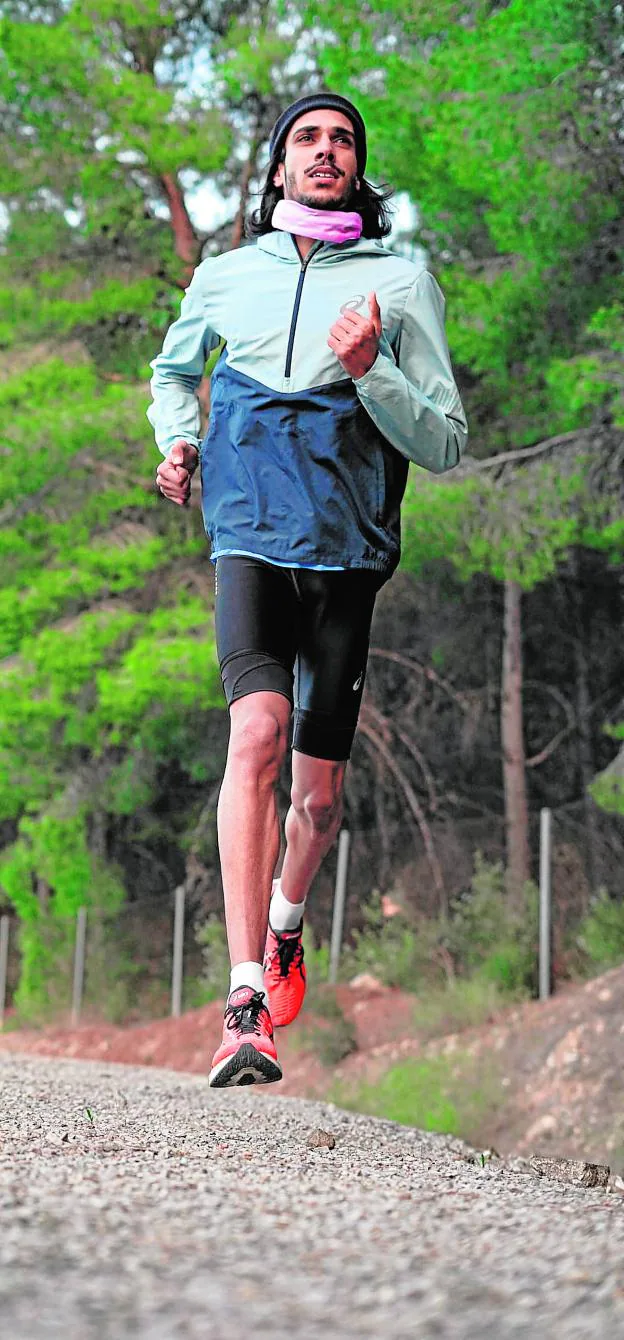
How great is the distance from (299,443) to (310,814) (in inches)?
48.7

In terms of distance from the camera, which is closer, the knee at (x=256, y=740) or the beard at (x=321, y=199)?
the knee at (x=256, y=740)

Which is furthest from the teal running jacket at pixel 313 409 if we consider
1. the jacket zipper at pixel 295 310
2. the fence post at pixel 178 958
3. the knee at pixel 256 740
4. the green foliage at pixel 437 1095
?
the fence post at pixel 178 958

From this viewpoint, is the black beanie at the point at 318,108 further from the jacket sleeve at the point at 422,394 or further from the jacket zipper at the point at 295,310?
the jacket sleeve at the point at 422,394

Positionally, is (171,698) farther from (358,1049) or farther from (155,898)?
(155,898)

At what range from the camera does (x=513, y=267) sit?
577 inches

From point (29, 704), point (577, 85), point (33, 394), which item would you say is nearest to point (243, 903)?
point (577, 85)

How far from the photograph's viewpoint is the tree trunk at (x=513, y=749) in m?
17.5

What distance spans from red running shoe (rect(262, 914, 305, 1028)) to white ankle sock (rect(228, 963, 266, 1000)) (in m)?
1.21

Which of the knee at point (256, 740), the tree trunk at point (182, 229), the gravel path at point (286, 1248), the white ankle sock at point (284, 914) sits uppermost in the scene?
the tree trunk at point (182, 229)

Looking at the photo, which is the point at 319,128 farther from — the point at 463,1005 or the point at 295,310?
the point at 463,1005

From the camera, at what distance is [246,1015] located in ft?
12.6

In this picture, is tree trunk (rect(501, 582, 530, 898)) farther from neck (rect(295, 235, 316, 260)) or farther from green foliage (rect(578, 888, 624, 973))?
neck (rect(295, 235, 316, 260))

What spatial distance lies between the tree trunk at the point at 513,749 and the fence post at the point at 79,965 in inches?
257

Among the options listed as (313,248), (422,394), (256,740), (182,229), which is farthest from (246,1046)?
(182,229)
